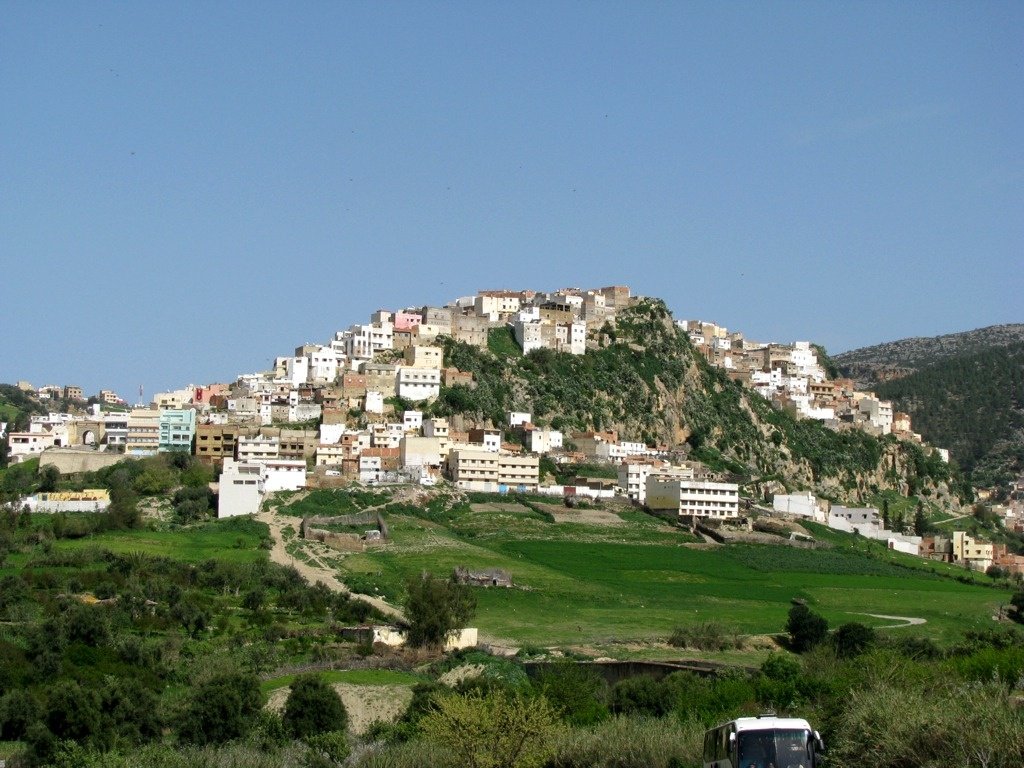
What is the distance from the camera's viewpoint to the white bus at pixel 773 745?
20.4m

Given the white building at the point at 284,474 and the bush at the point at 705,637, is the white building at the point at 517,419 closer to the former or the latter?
the white building at the point at 284,474

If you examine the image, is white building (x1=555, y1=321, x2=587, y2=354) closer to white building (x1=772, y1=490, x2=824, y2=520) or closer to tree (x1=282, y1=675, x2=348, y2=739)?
white building (x1=772, y1=490, x2=824, y2=520)

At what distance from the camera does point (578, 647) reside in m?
51.9

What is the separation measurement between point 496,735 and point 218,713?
10834 mm

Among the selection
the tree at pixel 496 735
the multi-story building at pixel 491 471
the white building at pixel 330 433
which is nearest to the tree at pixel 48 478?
the white building at pixel 330 433

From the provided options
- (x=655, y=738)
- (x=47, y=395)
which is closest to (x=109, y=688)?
(x=655, y=738)

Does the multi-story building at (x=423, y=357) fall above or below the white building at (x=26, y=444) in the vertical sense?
above

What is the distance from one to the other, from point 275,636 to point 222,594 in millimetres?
7752

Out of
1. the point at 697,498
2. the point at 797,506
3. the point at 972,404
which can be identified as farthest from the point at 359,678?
the point at 972,404

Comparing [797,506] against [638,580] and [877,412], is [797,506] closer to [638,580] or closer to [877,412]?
[638,580]

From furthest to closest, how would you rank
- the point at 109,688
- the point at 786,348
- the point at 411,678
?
the point at 786,348 < the point at 411,678 < the point at 109,688

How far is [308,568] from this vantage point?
62656 millimetres

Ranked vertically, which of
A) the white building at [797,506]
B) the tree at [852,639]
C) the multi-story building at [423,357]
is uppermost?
the multi-story building at [423,357]

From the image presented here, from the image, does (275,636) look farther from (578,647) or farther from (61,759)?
(61,759)
